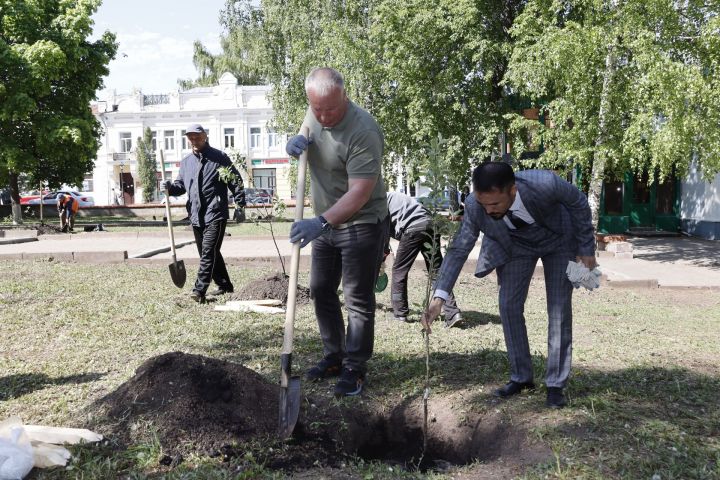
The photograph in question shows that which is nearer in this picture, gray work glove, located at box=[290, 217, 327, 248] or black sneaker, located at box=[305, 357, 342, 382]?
gray work glove, located at box=[290, 217, 327, 248]

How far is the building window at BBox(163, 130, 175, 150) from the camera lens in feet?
160

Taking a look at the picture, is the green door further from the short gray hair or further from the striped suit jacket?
the short gray hair

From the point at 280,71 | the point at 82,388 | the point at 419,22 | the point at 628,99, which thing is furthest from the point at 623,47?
the point at 280,71

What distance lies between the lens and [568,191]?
358 cm

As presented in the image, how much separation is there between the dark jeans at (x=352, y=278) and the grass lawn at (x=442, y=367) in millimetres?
380

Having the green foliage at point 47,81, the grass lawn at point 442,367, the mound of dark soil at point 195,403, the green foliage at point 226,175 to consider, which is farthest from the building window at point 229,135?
the mound of dark soil at point 195,403

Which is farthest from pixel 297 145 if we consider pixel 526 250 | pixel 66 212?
pixel 66 212

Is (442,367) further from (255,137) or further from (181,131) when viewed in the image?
(181,131)

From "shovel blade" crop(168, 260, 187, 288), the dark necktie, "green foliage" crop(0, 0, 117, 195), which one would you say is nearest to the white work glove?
the dark necktie

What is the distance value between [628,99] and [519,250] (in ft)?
33.5

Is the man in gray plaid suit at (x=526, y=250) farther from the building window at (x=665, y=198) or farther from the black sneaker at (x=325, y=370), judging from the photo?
the building window at (x=665, y=198)

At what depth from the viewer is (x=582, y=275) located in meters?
3.59

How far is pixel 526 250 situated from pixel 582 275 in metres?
0.39

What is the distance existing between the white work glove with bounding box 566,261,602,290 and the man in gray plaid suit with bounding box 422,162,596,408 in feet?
0.18
